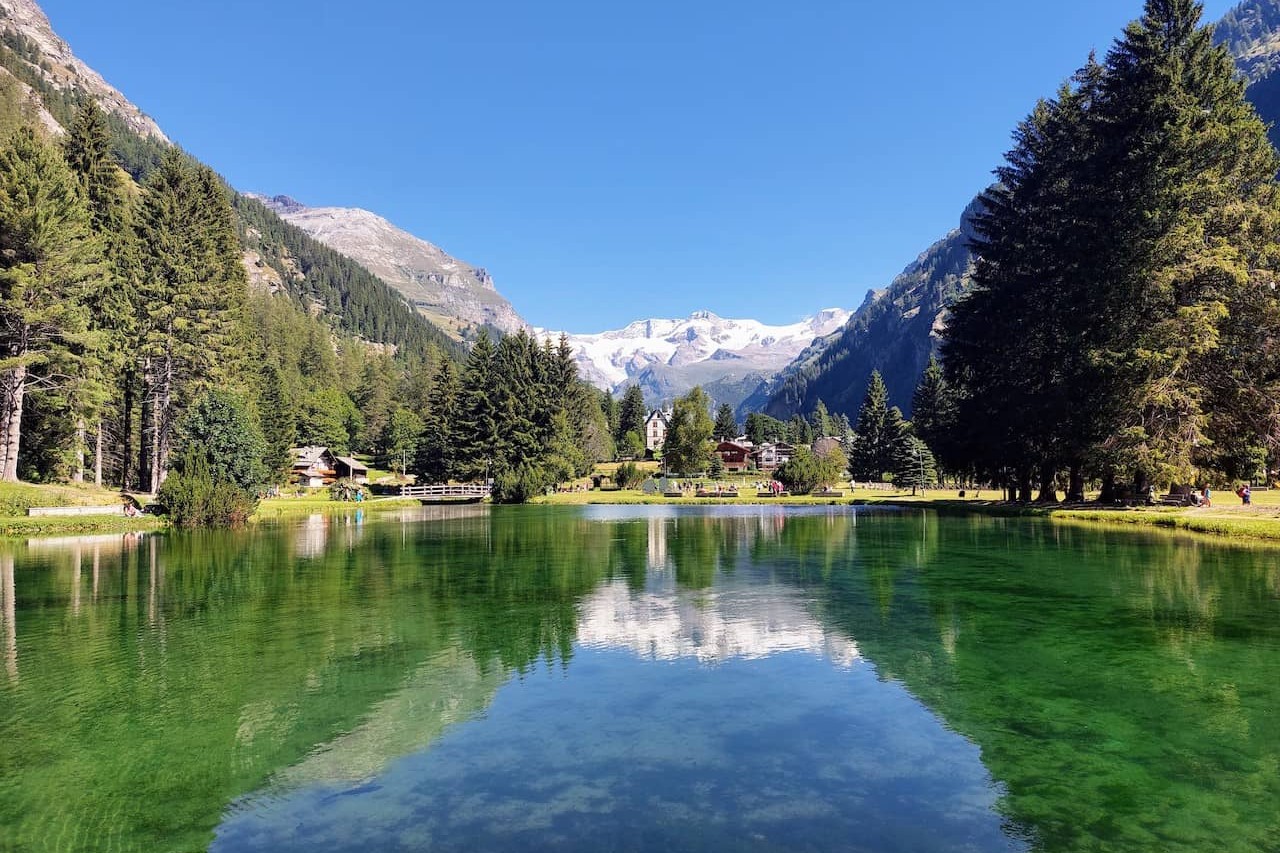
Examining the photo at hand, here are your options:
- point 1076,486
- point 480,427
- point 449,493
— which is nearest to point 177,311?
point 449,493

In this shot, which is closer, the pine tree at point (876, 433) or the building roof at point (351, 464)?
the pine tree at point (876, 433)

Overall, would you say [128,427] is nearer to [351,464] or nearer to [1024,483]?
[351,464]

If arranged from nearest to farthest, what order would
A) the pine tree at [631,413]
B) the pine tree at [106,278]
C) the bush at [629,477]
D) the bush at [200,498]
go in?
1. the bush at [200,498]
2. the pine tree at [106,278]
3. the bush at [629,477]
4. the pine tree at [631,413]

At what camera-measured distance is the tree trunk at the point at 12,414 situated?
41594 millimetres

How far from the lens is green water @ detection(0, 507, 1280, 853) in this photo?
6.61m

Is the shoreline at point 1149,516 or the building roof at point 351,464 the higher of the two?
the building roof at point 351,464

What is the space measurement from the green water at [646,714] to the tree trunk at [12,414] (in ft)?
92.4

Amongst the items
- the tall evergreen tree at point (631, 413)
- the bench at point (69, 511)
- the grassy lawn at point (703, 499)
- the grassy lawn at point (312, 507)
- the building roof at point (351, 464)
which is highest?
the tall evergreen tree at point (631, 413)

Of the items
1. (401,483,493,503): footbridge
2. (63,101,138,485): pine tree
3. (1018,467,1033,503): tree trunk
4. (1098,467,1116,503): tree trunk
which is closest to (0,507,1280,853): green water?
(1098,467,1116,503): tree trunk

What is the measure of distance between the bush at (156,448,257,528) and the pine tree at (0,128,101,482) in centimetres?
872

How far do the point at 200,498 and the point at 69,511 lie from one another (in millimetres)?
5953

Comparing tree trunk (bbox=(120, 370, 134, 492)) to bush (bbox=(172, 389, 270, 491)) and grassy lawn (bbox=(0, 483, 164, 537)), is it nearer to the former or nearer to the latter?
bush (bbox=(172, 389, 270, 491))

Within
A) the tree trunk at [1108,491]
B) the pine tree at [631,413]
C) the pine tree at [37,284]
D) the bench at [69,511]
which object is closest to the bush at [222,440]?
the bench at [69,511]

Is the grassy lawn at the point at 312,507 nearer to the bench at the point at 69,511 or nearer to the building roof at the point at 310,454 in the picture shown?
the bench at the point at 69,511
